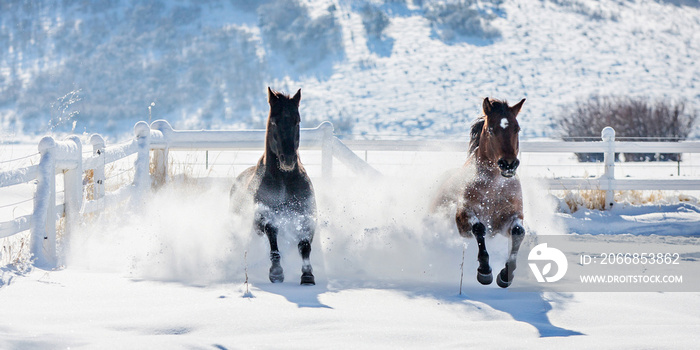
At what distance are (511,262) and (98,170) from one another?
14.2ft

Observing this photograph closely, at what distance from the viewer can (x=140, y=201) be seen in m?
8.27

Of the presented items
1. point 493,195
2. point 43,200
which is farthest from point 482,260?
point 43,200

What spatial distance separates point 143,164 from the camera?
838 cm

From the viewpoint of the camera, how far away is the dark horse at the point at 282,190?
557 cm

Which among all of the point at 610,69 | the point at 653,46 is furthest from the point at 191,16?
the point at 653,46

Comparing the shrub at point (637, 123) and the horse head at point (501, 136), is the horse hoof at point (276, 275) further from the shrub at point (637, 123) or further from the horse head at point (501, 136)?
the shrub at point (637, 123)

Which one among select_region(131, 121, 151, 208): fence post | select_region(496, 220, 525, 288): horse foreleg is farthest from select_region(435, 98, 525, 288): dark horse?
select_region(131, 121, 151, 208): fence post

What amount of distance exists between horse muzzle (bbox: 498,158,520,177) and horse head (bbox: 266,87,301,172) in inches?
63.0

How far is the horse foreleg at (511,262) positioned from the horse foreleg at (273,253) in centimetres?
174

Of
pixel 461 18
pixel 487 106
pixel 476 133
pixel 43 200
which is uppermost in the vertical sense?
pixel 461 18

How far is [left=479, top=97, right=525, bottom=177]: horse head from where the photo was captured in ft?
17.5

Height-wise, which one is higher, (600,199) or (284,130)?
(284,130)

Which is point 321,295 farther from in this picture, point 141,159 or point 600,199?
point 600,199

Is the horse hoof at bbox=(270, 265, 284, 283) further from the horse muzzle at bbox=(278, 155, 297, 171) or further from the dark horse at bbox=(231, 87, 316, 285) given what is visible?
the horse muzzle at bbox=(278, 155, 297, 171)
